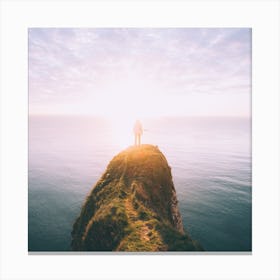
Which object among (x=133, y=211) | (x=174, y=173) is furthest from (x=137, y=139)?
Answer: (x=174, y=173)

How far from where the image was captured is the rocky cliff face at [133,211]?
8.30 meters

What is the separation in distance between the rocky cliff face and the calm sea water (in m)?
2.26

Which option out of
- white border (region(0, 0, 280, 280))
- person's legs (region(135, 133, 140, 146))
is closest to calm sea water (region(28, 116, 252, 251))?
white border (region(0, 0, 280, 280))

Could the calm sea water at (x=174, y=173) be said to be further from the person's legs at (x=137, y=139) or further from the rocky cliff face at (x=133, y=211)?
the rocky cliff face at (x=133, y=211)

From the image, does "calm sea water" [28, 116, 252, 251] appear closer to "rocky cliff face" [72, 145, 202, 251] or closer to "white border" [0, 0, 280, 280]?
"white border" [0, 0, 280, 280]
